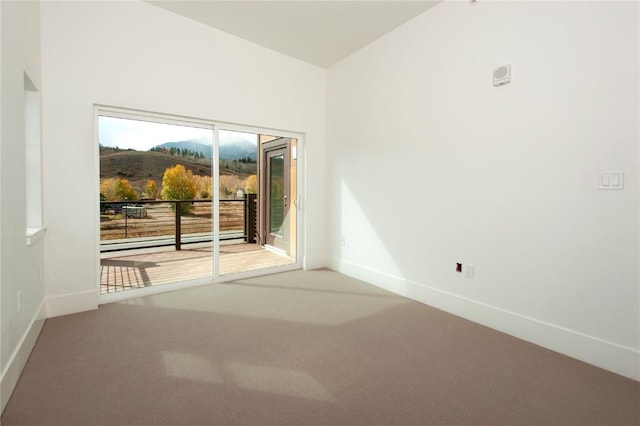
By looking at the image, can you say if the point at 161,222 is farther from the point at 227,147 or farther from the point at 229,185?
the point at 227,147

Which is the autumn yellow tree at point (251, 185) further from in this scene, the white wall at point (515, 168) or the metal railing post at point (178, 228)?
the white wall at point (515, 168)

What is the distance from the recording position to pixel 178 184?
4.02 m

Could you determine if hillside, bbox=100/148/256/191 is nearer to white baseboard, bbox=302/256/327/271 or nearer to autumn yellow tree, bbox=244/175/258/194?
autumn yellow tree, bbox=244/175/258/194

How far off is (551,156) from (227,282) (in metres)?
3.69

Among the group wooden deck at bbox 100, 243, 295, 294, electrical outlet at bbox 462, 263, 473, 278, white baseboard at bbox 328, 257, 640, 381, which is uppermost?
electrical outlet at bbox 462, 263, 473, 278

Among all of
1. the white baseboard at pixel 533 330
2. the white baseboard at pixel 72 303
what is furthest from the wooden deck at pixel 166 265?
the white baseboard at pixel 533 330

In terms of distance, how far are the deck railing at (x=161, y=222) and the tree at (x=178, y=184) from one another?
0.26ft

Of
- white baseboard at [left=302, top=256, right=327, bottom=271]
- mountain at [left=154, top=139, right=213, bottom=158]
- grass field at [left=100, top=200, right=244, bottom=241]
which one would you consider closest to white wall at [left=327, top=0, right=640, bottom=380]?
white baseboard at [left=302, top=256, right=327, bottom=271]

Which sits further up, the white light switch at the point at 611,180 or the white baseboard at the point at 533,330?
the white light switch at the point at 611,180

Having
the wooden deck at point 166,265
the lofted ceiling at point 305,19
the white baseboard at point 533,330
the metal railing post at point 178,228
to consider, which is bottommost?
the white baseboard at point 533,330

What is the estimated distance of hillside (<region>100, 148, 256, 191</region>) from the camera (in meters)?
3.47

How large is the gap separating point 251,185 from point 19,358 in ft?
11.5

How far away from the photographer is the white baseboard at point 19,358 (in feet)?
5.89

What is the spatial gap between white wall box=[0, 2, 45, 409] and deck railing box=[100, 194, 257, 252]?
39.9 inches
